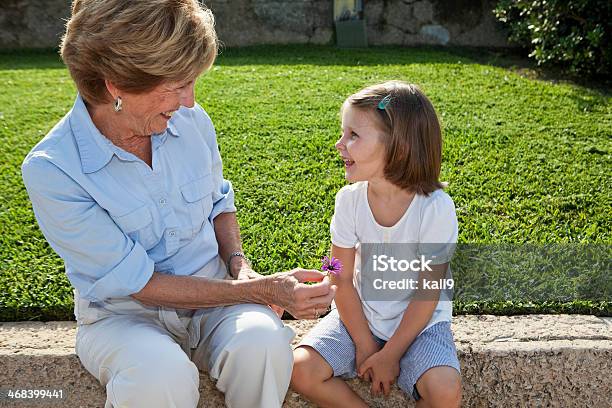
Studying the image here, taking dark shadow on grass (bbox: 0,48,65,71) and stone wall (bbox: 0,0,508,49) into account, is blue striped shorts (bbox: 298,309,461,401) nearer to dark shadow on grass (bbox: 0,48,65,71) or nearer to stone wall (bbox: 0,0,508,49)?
dark shadow on grass (bbox: 0,48,65,71)

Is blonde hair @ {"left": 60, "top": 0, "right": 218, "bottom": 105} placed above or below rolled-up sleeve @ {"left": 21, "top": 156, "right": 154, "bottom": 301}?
above

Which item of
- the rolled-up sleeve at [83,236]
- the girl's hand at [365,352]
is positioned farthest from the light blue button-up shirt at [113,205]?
the girl's hand at [365,352]

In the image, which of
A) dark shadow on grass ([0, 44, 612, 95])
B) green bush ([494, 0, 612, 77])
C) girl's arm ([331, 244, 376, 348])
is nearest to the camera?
girl's arm ([331, 244, 376, 348])

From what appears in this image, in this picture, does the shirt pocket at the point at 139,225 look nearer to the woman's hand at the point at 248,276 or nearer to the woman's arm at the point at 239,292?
the woman's arm at the point at 239,292

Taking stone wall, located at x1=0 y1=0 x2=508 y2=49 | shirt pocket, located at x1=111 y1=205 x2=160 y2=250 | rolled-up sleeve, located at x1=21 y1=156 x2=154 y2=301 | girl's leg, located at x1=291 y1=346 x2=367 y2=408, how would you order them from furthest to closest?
stone wall, located at x1=0 y1=0 x2=508 y2=49 → girl's leg, located at x1=291 y1=346 x2=367 y2=408 → shirt pocket, located at x1=111 y1=205 x2=160 y2=250 → rolled-up sleeve, located at x1=21 y1=156 x2=154 y2=301

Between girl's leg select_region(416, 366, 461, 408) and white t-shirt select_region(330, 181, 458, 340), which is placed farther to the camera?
white t-shirt select_region(330, 181, 458, 340)

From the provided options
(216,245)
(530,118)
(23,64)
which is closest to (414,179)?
(216,245)

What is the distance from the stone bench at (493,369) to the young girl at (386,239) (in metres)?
0.13

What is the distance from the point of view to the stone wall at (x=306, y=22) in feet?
24.3

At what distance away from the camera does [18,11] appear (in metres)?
7.67

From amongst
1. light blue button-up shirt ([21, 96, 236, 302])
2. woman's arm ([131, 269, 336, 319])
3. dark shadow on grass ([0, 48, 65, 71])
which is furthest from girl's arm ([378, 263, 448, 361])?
dark shadow on grass ([0, 48, 65, 71])

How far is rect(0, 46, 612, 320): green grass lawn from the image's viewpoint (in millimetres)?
3078

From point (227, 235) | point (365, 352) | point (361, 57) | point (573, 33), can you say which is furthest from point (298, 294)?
point (361, 57)

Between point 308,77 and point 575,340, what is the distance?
3.56m
